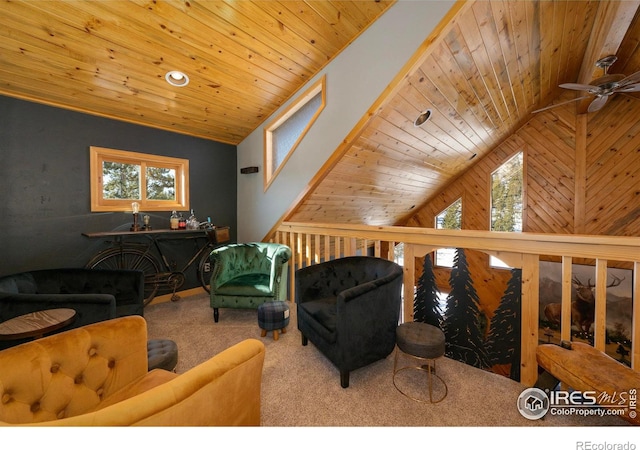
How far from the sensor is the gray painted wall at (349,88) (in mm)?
2156

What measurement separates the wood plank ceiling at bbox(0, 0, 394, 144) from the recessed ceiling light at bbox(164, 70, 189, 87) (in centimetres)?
5

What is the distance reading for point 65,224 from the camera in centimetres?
285

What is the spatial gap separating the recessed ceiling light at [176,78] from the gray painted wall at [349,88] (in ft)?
4.00

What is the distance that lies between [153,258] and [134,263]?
0.73 ft

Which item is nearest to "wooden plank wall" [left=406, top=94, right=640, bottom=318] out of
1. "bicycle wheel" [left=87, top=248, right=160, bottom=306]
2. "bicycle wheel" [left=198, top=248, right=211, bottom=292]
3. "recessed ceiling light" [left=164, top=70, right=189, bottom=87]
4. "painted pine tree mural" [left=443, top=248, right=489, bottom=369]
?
"painted pine tree mural" [left=443, top=248, right=489, bottom=369]

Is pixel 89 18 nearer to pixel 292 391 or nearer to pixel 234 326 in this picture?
pixel 234 326

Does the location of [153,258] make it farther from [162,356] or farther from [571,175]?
[571,175]

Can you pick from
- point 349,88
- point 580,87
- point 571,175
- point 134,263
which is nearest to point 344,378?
point 349,88

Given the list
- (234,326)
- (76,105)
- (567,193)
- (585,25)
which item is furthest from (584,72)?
(76,105)

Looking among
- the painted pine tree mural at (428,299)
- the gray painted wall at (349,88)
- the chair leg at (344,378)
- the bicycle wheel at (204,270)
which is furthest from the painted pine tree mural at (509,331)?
the bicycle wheel at (204,270)

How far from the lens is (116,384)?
115 centimetres

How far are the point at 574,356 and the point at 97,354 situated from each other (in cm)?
248

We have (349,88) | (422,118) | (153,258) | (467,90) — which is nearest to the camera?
(349,88)

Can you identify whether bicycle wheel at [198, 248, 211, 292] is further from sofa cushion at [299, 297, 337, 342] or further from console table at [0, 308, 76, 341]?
sofa cushion at [299, 297, 337, 342]
